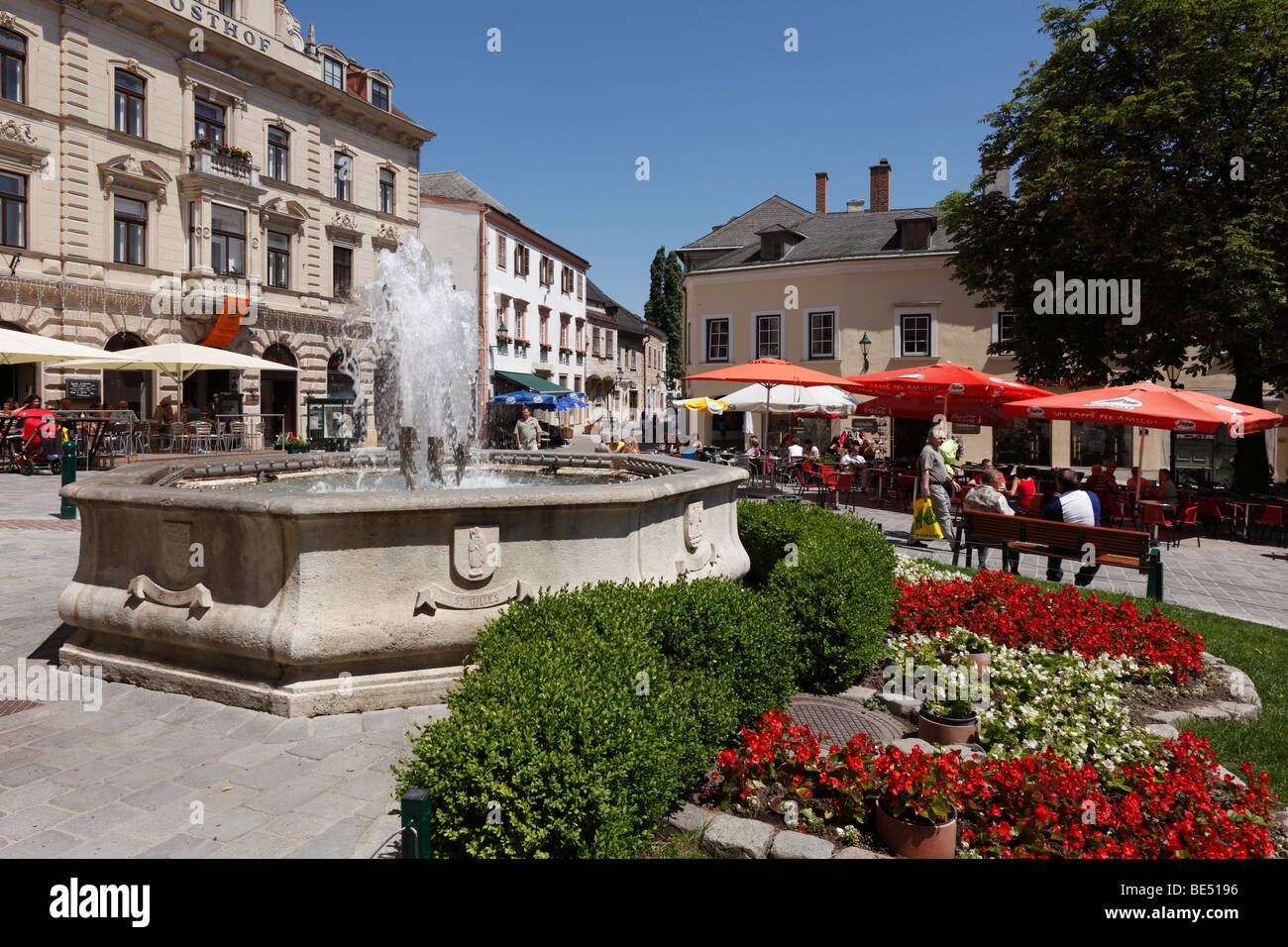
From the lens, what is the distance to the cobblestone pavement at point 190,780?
3.64 meters

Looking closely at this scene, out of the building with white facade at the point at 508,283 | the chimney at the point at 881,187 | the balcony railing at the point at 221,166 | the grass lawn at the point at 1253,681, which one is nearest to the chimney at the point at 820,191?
the chimney at the point at 881,187

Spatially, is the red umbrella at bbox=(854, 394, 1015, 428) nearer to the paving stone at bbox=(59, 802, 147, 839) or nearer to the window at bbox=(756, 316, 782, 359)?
the window at bbox=(756, 316, 782, 359)

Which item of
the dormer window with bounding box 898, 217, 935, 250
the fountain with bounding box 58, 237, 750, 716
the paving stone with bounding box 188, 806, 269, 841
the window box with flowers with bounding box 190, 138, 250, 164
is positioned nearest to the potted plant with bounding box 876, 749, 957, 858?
the fountain with bounding box 58, 237, 750, 716

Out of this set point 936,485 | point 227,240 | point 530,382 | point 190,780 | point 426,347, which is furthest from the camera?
point 530,382

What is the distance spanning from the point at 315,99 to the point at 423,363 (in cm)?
2345

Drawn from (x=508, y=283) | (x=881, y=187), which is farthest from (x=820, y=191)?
(x=508, y=283)

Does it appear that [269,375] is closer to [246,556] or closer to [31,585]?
[31,585]

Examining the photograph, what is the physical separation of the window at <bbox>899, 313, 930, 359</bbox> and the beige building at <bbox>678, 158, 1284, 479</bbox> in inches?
1.5

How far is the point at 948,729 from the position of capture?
192 inches

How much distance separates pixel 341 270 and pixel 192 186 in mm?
6812

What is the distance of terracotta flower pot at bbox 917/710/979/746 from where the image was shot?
191 inches

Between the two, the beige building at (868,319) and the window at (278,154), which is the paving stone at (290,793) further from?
the window at (278,154)

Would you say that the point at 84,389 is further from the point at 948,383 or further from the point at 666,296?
the point at 666,296
